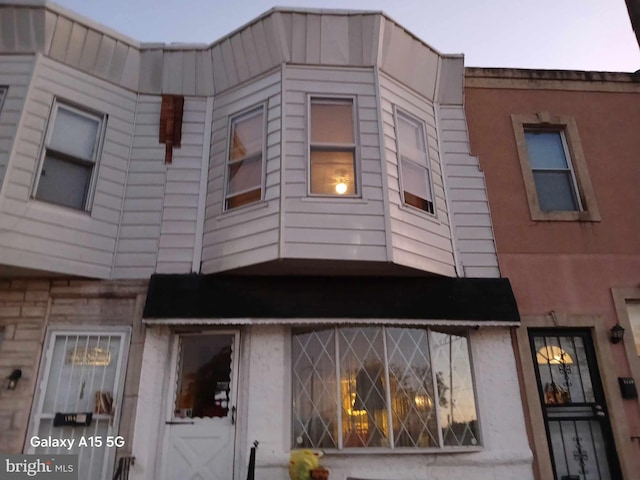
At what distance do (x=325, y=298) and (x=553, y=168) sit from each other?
446 centimetres

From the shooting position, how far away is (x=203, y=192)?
6.79 meters

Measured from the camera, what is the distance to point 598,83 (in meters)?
8.15

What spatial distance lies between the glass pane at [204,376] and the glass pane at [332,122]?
3.06 m

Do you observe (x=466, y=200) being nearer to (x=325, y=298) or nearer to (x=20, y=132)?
(x=325, y=298)

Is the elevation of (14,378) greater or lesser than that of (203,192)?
lesser

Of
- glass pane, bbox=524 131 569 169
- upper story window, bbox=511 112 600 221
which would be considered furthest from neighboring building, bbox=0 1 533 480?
glass pane, bbox=524 131 569 169

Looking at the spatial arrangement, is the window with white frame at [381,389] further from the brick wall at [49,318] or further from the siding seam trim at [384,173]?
the brick wall at [49,318]

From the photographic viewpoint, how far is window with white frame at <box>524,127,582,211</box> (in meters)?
7.39

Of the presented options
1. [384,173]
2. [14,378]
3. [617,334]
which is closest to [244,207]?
[384,173]

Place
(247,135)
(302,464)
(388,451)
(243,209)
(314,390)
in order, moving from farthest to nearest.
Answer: (247,135) → (243,209) → (314,390) → (388,451) → (302,464)

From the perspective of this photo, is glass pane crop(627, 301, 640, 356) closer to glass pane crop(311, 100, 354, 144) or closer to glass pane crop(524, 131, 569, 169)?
glass pane crop(524, 131, 569, 169)

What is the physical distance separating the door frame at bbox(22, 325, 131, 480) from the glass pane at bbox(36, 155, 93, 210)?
5.41 feet

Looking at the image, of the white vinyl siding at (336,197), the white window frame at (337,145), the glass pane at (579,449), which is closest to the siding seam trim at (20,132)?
the white vinyl siding at (336,197)

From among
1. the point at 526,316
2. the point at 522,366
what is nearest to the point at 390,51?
the point at 526,316
